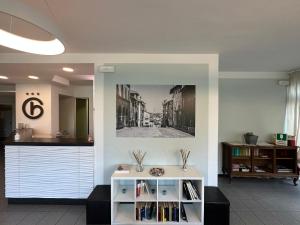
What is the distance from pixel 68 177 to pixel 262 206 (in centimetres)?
315

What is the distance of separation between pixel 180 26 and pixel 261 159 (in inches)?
149

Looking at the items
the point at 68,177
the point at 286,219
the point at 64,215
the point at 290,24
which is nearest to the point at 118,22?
the point at 290,24

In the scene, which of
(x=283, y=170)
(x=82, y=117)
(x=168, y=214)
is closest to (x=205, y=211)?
(x=168, y=214)

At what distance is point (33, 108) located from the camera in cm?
584

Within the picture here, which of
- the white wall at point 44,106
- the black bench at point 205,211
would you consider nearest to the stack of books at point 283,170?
the black bench at point 205,211

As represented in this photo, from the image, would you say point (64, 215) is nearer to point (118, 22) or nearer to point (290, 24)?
point (118, 22)

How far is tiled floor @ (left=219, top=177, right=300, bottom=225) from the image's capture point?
9.87 ft

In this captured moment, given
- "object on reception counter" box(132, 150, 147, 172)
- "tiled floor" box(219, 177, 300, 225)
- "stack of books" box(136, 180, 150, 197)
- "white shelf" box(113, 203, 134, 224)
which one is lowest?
"tiled floor" box(219, 177, 300, 225)

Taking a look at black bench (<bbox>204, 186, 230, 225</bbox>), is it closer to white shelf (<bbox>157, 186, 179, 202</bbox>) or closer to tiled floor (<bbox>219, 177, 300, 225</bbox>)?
tiled floor (<bbox>219, 177, 300, 225</bbox>)

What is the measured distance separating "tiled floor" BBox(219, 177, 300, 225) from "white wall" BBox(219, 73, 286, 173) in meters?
1.01

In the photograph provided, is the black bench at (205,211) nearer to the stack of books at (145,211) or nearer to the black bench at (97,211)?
the black bench at (97,211)

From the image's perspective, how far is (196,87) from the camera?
Result: 11.1 ft

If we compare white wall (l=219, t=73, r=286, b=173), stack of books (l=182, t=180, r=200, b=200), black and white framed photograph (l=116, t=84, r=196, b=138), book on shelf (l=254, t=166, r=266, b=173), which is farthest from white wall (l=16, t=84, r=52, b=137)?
book on shelf (l=254, t=166, r=266, b=173)

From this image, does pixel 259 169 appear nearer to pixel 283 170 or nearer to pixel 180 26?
pixel 283 170
